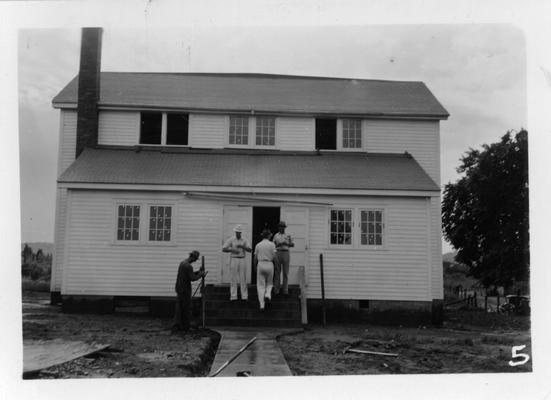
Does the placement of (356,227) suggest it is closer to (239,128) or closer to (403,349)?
(403,349)

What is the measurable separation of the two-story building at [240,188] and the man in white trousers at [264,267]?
2094mm

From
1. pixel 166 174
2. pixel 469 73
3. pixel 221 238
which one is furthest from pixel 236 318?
pixel 469 73

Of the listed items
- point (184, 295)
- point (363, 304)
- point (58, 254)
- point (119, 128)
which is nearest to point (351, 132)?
point (363, 304)

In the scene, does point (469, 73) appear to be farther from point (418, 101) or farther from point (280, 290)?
point (280, 290)

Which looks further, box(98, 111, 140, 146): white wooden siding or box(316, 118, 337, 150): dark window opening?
box(316, 118, 337, 150): dark window opening

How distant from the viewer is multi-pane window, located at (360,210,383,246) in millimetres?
15891

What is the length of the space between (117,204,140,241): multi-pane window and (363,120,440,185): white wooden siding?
24.8ft

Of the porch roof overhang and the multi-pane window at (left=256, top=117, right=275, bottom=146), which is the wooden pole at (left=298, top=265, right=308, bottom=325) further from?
the multi-pane window at (left=256, top=117, right=275, bottom=146)

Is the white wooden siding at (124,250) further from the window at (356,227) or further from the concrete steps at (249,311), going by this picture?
the window at (356,227)

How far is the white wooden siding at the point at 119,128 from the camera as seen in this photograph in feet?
59.1

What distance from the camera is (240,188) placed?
1578 cm

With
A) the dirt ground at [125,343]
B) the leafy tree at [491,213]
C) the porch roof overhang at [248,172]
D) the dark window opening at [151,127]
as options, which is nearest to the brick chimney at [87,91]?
the porch roof overhang at [248,172]

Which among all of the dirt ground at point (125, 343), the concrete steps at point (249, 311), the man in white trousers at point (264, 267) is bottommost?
the dirt ground at point (125, 343)

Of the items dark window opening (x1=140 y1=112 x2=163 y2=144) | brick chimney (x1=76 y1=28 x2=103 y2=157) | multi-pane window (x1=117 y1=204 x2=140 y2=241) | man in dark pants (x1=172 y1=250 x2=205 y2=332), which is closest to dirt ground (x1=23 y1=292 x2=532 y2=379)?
man in dark pants (x1=172 y1=250 x2=205 y2=332)
